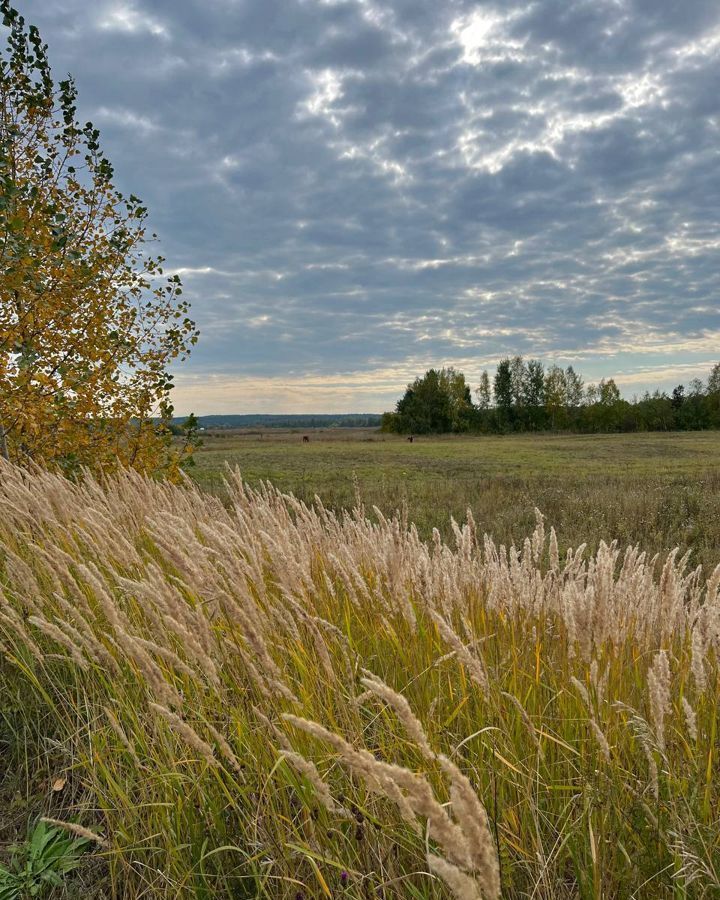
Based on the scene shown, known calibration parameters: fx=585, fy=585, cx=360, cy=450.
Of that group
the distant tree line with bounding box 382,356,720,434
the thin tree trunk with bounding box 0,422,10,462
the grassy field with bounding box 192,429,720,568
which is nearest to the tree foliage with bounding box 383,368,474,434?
the distant tree line with bounding box 382,356,720,434

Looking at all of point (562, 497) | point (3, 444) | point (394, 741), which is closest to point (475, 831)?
point (394, 741)

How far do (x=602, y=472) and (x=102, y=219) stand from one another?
69.6 feet

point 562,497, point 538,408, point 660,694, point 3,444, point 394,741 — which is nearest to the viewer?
point 660,694

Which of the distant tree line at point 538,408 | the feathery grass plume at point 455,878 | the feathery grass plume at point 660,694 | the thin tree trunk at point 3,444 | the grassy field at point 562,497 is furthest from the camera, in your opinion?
the distant tree line at point 538,408

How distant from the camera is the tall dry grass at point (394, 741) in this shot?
170 cm

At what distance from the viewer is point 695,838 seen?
170cm

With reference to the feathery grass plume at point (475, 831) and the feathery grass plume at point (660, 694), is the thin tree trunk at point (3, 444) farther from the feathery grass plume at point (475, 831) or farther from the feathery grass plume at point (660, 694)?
the feathery grass plume at point (475, 831)

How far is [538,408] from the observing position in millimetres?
93375

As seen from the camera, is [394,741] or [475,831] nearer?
[475,831]

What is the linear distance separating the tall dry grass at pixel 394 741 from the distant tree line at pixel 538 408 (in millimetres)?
90545

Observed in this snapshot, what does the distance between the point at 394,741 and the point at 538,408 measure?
95746 mm

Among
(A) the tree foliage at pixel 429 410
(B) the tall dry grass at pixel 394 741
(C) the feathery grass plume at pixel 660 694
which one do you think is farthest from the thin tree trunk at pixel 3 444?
(A) the tree foliage at pixel 429 410

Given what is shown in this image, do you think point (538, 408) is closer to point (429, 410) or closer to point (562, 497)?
point (429, 410)

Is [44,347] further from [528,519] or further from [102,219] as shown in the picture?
[528,519]
